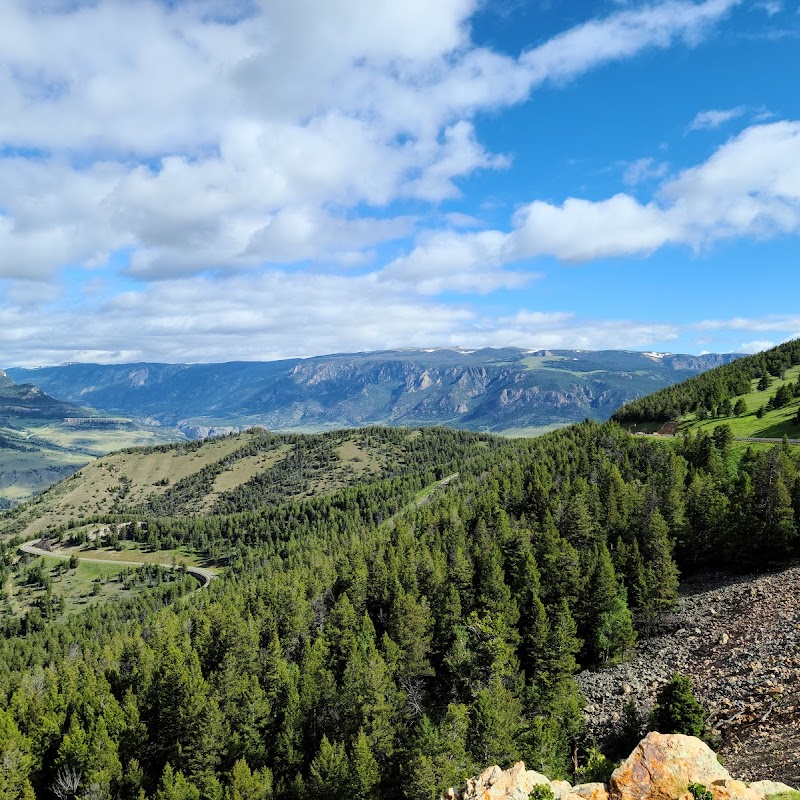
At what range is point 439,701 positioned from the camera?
285ft

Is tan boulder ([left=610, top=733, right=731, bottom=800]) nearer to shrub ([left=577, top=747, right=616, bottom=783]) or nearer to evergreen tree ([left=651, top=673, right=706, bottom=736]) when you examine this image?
shrub ([left=577, top=747, right=616, bottom=783])

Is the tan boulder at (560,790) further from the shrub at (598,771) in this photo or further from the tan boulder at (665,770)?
the shrub at (598,771)

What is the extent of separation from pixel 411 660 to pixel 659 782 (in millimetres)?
56908

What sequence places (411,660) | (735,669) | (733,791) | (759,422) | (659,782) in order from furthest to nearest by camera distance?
(759,422) < (411,660) < (735,669) < (659,782) < (733,791)

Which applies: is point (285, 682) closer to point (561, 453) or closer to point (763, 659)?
point (763, 659)

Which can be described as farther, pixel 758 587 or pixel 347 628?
pixel 347 628

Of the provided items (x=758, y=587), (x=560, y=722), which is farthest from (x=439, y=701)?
(x=758, y=587)

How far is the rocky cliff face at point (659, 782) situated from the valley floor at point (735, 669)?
604cm

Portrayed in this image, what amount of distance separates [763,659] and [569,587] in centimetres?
3720

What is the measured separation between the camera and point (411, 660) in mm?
86812

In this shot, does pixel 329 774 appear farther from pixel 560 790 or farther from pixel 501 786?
pixel 560 790

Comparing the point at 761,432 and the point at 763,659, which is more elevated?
the point at 761,432

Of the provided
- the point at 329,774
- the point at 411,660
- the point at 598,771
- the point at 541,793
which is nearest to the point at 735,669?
the point at 598,771

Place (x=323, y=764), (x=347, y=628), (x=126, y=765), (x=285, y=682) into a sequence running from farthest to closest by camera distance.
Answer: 1. (x=347, y=628)
2. (x=285, y=682)
3. (x=126, y=765)
4. (x=323, y=764)
